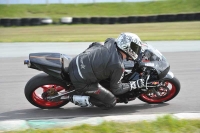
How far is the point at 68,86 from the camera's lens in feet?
21.6

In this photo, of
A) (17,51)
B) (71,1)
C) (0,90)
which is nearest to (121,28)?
(17,51)

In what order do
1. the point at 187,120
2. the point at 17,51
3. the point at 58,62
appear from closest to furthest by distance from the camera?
1. the point at 187,120
2. the point at 58,62
3. the point at 17,51

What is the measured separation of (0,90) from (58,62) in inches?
88.8

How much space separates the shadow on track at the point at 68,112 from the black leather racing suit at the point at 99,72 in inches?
9.4

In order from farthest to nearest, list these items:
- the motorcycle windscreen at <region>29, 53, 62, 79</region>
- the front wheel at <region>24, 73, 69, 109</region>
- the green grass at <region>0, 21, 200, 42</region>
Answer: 1. the green grass at <region>0, 21, 200, 42</region>
2. the front wheel at <region>24, 73, 69, 109</region>
3. the motorcycle windscreen at <region>29, 53, 62, 79</region>

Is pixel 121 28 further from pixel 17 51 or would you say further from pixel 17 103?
pixel 17 103

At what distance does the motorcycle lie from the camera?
6410 mm

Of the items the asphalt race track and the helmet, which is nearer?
the helmet

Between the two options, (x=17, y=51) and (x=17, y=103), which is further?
(x=17, y=51)

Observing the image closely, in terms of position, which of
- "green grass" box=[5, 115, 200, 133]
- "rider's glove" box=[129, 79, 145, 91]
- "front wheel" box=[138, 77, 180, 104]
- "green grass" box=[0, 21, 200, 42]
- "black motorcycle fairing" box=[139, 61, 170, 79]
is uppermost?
"black motorcycle fairing" box=[139, 61, 170, 79]

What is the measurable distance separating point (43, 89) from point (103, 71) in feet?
3.60

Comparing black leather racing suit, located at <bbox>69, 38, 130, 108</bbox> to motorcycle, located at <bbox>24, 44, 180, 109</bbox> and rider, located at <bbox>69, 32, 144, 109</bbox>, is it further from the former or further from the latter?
motorcycle, located at <bbox>24, 44, 180, 109</bbox>

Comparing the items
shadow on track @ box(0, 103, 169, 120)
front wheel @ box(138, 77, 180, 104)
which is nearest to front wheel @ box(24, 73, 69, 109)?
shadow on track @ box(0, 103, 169, 120)

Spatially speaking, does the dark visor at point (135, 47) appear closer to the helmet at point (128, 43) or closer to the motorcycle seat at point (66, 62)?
the helmet at point (128, 43)
